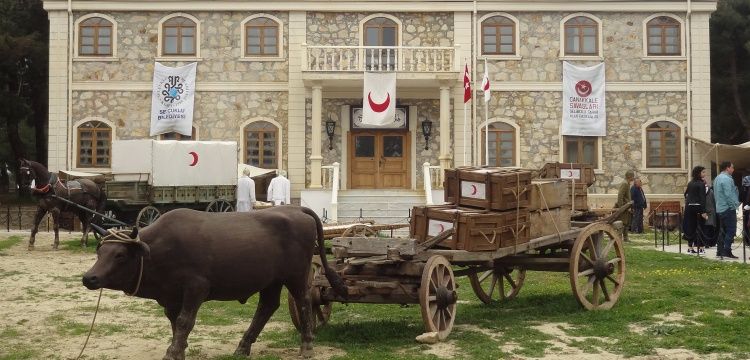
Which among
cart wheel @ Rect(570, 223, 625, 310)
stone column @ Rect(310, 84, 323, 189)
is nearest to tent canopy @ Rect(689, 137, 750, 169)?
stone column @ Rect(310, 84, 323, 189)

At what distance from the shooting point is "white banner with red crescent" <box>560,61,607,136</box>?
26250 millimetres

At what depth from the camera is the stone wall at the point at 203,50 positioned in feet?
86.4

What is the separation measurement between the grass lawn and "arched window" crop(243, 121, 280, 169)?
1479 centimetres

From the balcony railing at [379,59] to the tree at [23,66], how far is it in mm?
12523

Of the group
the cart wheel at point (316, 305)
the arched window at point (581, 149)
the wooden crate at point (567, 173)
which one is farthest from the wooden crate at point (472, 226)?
the arched window at point (581, 149)

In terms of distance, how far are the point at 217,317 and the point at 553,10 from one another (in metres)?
19.2

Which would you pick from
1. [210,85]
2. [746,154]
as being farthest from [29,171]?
[746,154]

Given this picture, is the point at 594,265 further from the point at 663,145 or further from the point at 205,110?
the point at 205,110

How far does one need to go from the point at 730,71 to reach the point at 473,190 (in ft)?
103

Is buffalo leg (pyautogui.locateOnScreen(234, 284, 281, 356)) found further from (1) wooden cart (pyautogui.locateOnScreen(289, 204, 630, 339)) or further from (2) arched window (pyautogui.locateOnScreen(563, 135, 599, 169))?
(2) arched window (pyautogui.locateOnScreen(563, 135, 599, 169))

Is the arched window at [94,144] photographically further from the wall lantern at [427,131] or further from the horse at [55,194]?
the wall lantern at [427,131]

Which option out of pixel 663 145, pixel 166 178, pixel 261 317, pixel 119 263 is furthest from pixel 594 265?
pixel 663 145

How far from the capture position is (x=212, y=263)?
710 cm

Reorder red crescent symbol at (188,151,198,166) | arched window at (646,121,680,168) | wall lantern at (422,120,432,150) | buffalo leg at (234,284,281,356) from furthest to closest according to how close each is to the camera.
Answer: arched window at (646,121,680,168) < wall lantern at (422,120,432,150) < red crescent symbol at (188,151,198,166) < buffalo leg at (234,284,281,356)
